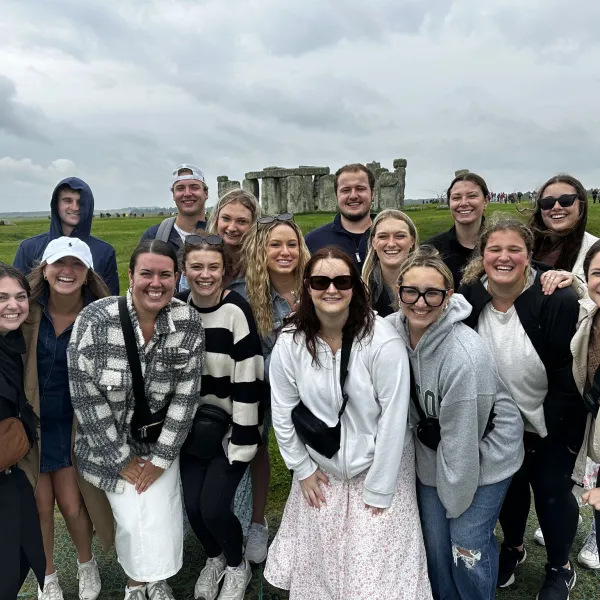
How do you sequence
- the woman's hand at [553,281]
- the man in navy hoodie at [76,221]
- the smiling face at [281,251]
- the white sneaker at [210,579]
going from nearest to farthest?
the woman's hand at [553,281] < the white sneaker at [210,579] < the smiling face at [281,251] < the man in navy hoodie at [76,221]

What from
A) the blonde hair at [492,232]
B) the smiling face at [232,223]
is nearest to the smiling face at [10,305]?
the smiling face at [232,223]

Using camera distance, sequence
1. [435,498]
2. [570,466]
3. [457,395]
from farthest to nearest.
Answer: [570,466]
[435,498]
[457,395]

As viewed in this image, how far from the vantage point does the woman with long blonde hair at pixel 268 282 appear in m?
3.72

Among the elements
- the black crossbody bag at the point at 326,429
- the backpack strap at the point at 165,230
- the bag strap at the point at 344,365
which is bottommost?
the black crossbody bag at the point at 326,429

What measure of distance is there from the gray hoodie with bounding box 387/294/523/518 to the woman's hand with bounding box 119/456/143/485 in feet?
5.77

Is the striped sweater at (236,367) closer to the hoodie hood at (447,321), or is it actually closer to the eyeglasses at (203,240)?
the eyeglasses at (203,240)

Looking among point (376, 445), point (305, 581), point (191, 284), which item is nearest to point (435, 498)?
point (376, 445)

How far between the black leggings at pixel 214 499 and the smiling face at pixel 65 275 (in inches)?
52.0

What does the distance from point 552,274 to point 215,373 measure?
2142 mm

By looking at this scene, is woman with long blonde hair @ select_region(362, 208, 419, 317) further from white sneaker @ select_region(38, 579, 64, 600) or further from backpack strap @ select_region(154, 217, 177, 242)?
white sneaker @ select_region(38, 579, 64, 600)

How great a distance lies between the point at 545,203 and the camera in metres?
3.98

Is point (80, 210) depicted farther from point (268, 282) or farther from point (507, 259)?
point (507, 259)

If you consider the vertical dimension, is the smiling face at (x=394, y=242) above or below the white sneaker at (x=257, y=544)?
above

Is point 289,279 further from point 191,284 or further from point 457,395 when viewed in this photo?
point 457,395
